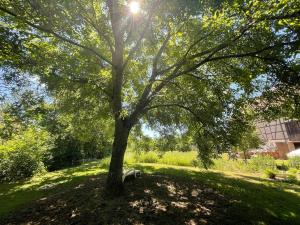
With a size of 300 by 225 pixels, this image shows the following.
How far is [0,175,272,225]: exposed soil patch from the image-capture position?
586 cm

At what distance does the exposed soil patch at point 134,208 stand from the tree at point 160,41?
1024 mm

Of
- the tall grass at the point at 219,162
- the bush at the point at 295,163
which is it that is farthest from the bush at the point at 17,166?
the bush at the point at 295,163

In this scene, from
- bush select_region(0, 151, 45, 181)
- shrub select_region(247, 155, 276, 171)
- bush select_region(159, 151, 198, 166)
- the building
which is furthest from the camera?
the building

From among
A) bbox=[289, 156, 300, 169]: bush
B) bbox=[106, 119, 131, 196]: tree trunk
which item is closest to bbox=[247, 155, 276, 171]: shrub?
bbox=[289, 156, 300, 169]: bush

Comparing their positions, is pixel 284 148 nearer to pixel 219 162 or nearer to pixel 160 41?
pixel 219 162

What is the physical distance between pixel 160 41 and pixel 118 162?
17.2 ft

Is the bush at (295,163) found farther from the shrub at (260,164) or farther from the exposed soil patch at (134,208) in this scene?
the exposed soil patch at (134,208)

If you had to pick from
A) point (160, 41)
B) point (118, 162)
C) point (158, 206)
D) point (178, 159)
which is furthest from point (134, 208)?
point (178, 159)

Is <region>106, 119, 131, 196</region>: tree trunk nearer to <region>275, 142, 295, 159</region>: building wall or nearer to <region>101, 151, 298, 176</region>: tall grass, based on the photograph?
<region>101, 151, 298, 176</region>: tall grass

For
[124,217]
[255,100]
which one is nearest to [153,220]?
[124,217]

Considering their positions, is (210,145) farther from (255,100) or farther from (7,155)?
(7,155)

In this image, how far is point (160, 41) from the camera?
8.77 metres

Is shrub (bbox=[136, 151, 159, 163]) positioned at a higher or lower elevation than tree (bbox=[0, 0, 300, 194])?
lower

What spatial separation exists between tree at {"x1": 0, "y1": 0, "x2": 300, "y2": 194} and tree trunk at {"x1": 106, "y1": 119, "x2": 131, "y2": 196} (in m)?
0.04
